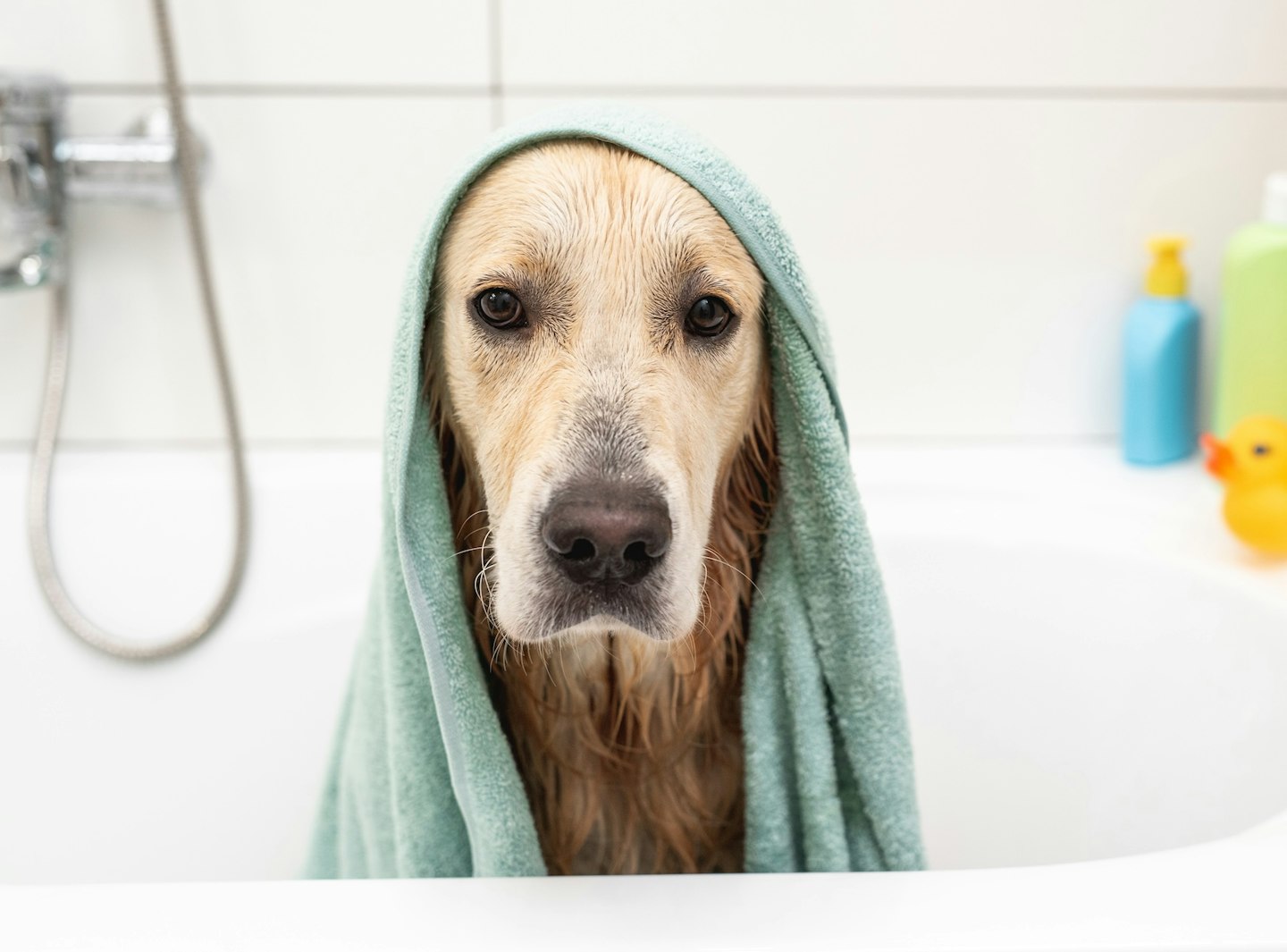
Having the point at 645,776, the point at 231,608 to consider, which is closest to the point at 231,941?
the point at 645,776

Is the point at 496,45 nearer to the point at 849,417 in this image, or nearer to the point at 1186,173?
the point at 849,417

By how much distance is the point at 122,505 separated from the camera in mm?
1507

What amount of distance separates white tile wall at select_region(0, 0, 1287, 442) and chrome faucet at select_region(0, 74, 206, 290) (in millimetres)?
74

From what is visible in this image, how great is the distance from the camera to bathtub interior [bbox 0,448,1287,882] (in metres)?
1.32

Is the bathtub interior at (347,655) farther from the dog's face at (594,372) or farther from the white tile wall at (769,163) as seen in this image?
the dog's face at (594,372)

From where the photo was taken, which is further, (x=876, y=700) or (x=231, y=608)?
(x=231, y=608)

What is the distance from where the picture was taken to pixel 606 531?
2.38 ft

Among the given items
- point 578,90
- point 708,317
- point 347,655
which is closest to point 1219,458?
point 708,317

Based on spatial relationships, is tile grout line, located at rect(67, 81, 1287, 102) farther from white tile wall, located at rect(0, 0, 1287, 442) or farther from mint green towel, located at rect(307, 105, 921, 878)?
mint green towel, located at rect(307, 105, 921, 878)

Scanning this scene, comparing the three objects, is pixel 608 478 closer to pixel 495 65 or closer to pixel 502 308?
pixel 502 308

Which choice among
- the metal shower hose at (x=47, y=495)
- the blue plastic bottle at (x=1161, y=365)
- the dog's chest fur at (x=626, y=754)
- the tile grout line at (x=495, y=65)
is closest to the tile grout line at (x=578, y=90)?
the tile grout line at (x=495, y=65)

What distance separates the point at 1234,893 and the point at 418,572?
1.91 feet

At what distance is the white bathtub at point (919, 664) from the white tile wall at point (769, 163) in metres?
0.11

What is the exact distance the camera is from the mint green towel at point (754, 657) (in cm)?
83
